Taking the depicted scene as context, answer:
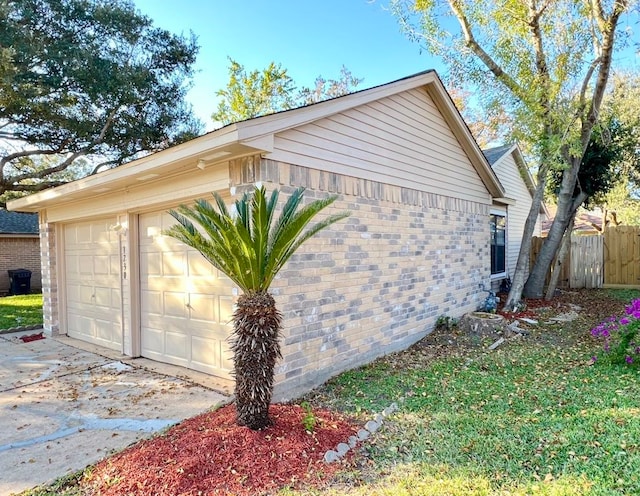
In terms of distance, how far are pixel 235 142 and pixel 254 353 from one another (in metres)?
2.12

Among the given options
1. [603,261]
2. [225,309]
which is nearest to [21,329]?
[225,309]

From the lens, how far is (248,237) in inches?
136

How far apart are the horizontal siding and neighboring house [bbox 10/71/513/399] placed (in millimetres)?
5729

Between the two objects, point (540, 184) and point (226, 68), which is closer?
point (540, 184)

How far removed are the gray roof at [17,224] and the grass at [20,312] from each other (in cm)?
455

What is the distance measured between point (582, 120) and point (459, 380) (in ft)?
25.2

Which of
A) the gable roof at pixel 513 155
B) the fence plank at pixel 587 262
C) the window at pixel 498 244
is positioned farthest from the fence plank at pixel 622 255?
the gable roof at pixel 513 155

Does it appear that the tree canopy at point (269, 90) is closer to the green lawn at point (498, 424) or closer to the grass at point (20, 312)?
the grass at point (20, 312)

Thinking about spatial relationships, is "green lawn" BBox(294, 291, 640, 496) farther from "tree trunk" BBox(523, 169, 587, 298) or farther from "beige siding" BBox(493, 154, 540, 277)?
"beige siding" BBox(493, 154, 540, 277)

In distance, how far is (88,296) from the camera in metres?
7.79

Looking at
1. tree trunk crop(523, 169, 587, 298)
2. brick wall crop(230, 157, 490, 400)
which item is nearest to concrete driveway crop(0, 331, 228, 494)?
brick wall crop(230, 157, 490, 400)

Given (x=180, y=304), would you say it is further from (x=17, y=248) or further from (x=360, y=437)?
(x=17, y=248)

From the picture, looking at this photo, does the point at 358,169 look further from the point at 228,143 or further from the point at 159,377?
the point at 159,377

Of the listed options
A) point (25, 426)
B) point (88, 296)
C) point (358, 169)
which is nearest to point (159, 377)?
point (25, 426)
